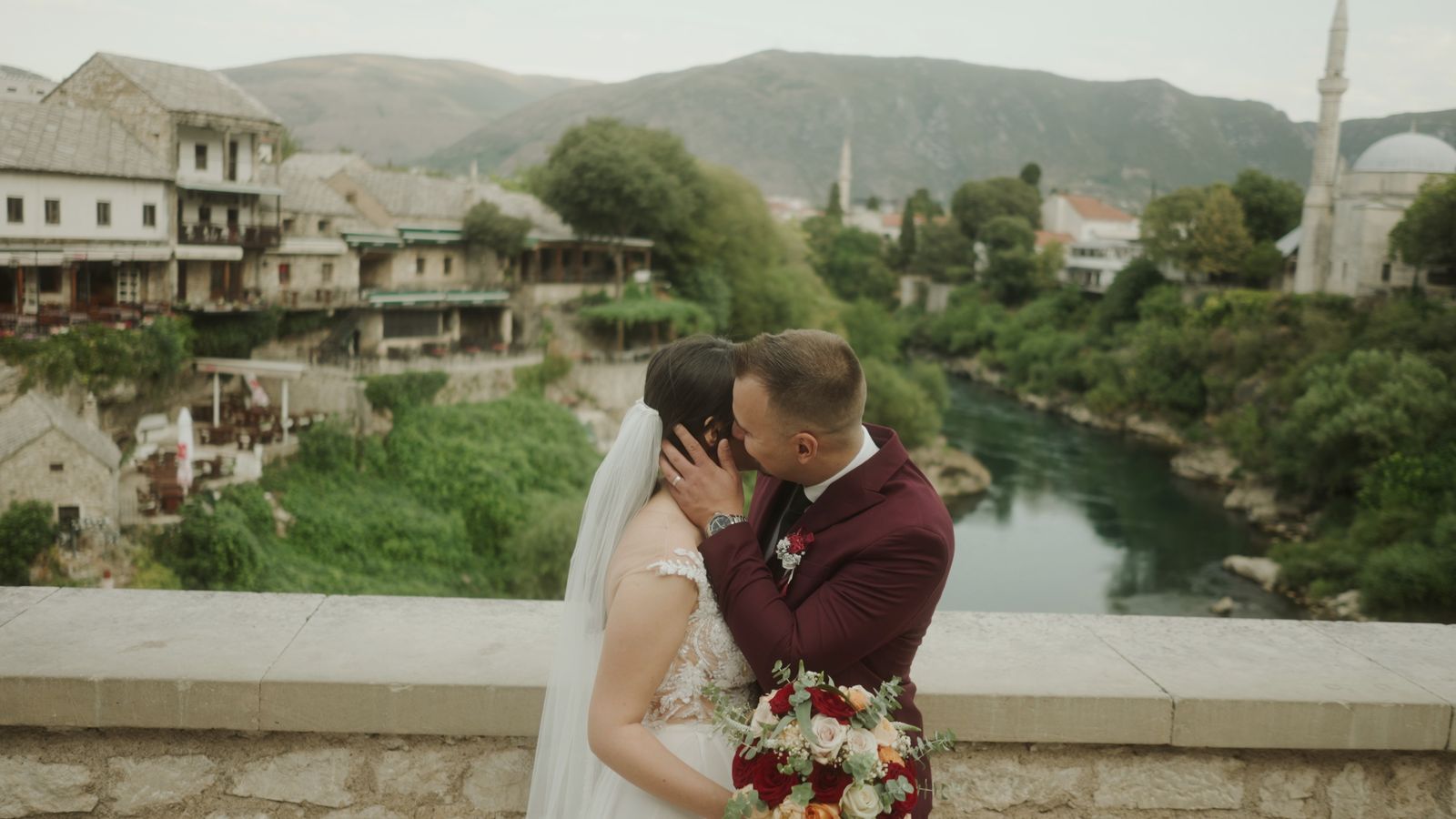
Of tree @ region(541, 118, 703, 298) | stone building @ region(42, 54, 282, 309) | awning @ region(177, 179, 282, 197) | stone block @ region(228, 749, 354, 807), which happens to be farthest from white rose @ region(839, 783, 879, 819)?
tree @ region(541, 118, 703, 298)

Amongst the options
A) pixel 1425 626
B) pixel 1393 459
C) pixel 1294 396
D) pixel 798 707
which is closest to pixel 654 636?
pixel 798 707

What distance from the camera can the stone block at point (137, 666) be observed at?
7.01ft

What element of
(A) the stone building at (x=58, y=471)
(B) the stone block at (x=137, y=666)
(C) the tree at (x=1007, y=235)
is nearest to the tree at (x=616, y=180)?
(A) the stone building at (x=58, y=471)

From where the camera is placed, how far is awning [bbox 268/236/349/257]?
22922 mm

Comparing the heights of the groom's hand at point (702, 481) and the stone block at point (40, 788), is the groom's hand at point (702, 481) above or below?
above

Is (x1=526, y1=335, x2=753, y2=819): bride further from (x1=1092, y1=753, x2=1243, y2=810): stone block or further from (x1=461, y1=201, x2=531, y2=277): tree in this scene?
(x1=461, y1=201, x2=531, y2=277): tree

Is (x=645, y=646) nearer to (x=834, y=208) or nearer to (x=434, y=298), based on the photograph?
(x=434, y=298)

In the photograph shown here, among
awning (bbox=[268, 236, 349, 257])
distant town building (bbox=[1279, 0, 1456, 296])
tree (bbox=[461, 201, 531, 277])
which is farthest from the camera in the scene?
distant town building (bbox=[1279, 0, 1456, 296])

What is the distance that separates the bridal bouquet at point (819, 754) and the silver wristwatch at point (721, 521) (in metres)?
0.24

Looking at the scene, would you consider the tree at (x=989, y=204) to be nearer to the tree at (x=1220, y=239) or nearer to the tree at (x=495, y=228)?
the tree at (x=1220, y=239)

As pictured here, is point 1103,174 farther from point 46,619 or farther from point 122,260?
point 46,619

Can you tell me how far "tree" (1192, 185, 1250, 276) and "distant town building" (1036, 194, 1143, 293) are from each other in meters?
5.40

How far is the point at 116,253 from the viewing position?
Answer: 19.1 metres

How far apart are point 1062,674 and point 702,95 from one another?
577ft
